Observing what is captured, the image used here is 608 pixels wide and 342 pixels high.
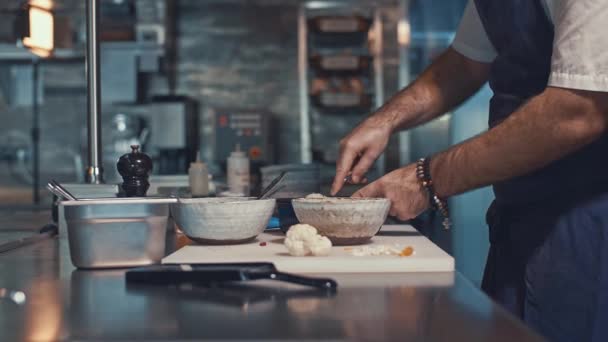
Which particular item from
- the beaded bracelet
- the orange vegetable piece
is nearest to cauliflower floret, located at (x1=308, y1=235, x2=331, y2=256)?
the orange vegetable piece

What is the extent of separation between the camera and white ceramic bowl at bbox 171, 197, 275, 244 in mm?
1268

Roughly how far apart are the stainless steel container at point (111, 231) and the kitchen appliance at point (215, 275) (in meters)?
0.13

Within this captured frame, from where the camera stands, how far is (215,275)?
96cm

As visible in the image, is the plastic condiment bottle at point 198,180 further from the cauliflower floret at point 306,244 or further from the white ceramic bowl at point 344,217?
the cauliflower floret at point 306,244

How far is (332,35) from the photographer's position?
5785 mm

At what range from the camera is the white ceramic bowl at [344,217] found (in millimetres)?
1268

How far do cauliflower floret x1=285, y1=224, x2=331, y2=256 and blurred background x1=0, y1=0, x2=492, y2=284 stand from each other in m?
4.10

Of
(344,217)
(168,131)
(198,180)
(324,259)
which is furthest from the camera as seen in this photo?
(168,131)

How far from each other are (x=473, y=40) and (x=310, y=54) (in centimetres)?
395

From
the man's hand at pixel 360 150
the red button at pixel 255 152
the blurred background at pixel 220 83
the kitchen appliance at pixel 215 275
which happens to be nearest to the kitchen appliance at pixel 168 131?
the blurred background at pixel 220 83

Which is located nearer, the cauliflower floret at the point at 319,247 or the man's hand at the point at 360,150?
the cauliflower floret at the point at 319,247

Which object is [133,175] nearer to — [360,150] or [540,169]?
[360,150]

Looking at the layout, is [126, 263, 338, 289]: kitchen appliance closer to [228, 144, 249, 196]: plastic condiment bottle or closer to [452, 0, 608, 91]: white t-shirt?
[452, 0, 608, 91]: white t-shirt

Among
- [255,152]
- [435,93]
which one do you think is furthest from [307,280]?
[255,152]
